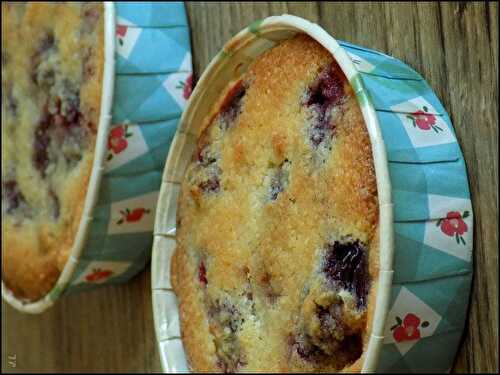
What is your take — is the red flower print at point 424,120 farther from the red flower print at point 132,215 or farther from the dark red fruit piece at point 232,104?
the red flower print at point 132,215

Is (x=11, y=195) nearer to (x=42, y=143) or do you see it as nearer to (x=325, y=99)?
(x=42, y=143)

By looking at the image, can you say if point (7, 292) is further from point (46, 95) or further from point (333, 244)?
point (333, 244)

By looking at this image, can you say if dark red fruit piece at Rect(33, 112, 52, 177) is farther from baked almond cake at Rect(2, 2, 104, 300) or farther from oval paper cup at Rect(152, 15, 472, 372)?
oval paper cup at Rect(152, 15, 472, 372)

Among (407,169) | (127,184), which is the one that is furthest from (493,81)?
(127,184)

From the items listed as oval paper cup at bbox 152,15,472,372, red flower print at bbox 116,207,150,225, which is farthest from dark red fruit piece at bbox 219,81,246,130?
red flower print at bbox 116,207,150,225

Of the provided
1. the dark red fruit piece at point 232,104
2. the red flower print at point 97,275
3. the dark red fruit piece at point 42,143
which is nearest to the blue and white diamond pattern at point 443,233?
the dark red fruit piece at point 232,104

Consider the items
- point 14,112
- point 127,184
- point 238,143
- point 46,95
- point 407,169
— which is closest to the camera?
point 407,169
